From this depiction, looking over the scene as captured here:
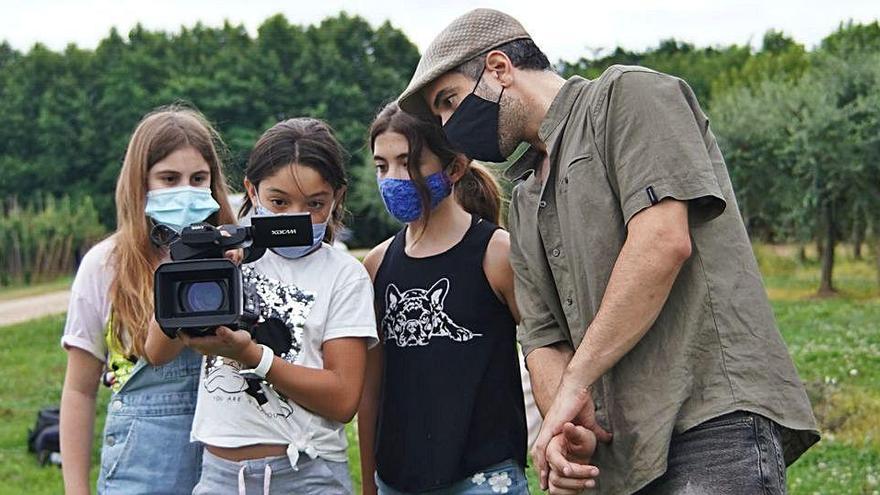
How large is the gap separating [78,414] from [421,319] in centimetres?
119

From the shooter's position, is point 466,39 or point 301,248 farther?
point 301,248

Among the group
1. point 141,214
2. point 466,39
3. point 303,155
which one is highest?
point 466,39

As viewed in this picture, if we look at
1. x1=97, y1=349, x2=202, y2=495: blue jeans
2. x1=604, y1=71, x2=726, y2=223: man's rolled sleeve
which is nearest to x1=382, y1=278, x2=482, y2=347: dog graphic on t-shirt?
x1=97, y1=349, x2=202, y2=495: blue jeans

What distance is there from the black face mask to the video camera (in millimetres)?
608

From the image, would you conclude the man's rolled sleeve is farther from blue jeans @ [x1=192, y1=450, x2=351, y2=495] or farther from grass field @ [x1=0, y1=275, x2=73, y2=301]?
grass field @ [x1=0, y1=275, x2=73, y2=301]

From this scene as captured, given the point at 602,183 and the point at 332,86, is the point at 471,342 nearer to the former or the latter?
the point at 602,183

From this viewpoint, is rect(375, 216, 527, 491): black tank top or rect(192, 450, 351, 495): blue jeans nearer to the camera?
rect(192, 450, 351, 495): blue jeans

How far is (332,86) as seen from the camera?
62.1 meters

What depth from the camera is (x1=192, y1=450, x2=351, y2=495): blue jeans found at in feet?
11.5

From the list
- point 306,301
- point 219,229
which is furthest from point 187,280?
point 306,301

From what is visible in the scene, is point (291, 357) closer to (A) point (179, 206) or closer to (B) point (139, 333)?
(B) point (139, 333)

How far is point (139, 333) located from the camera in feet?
12.3

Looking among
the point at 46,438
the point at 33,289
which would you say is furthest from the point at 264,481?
the point at 33,289

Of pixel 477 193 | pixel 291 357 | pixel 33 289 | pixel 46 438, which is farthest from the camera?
pixel 33 289
